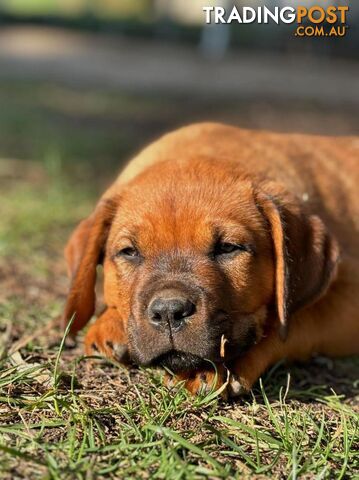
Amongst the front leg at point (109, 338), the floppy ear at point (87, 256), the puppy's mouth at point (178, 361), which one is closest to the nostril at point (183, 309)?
the puppy's mouth at point (178, 361)

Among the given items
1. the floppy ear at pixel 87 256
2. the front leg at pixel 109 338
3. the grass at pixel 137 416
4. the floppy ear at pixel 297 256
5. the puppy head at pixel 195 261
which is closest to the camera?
the grass at pixel 137 416

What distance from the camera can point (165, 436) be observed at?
A: 3.80 meters

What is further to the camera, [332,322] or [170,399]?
[332,322]

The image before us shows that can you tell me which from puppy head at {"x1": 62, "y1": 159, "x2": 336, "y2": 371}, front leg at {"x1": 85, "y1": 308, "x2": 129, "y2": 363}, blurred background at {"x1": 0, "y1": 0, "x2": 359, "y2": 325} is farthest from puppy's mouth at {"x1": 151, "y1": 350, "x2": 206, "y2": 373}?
blurred background at {"x1": 0, "y1": 0, "x2": 359, "y2": 325}

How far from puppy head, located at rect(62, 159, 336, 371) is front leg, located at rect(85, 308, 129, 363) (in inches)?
4.9

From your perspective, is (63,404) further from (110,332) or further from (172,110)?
(172,110)

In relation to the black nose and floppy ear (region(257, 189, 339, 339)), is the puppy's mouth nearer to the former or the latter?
the black nose

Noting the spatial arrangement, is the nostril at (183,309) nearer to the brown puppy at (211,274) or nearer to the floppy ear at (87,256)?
the brown puppy at (211,274)

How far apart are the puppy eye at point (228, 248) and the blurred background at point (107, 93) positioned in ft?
6.20

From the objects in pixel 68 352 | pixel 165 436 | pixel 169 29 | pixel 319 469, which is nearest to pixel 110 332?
pixel 68 352

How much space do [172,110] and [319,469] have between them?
14.1 meters

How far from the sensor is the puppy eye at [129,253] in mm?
4632

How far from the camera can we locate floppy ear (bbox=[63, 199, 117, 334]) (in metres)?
5.00

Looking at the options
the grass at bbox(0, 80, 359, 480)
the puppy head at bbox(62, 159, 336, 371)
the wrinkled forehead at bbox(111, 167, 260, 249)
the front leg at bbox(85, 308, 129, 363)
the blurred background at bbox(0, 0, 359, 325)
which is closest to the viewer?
the grass at bbox(0, 80, 359, 480)
